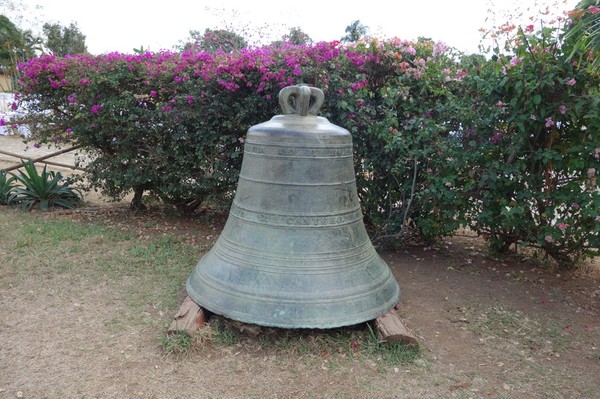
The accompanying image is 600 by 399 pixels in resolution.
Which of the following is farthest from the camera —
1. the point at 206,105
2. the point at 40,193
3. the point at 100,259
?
the point at 40,193

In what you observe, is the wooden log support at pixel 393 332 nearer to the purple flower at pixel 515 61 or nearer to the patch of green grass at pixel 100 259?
the patch of green grass at pixel 100 259

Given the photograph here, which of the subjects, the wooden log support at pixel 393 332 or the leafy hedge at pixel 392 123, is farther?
the leafy hedge at pixel 392 123

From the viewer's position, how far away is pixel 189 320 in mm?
2883

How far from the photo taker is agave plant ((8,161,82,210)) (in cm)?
624

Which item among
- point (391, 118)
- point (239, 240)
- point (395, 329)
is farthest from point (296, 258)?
point (391, 118)

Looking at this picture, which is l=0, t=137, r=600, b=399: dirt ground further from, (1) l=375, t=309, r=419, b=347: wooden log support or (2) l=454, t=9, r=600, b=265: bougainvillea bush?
(2) l=454, t=9, r=600, b=265: bougainvillea bush

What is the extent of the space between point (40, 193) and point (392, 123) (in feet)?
16.0

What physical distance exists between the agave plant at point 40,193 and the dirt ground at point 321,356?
2801mm

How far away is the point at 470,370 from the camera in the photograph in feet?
8.86

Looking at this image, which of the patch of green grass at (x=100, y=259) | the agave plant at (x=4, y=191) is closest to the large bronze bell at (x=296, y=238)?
the patch of green grass at (x=100, y=259)

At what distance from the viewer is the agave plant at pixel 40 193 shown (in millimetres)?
6238

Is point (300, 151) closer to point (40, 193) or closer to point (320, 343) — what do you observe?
point (320, 343)

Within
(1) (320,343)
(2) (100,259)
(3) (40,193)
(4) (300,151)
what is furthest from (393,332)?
(3) (40,193)

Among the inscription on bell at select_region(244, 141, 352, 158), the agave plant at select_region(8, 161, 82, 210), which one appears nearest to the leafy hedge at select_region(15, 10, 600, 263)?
the agave plant at select_region(8, 161, 82, 210)
